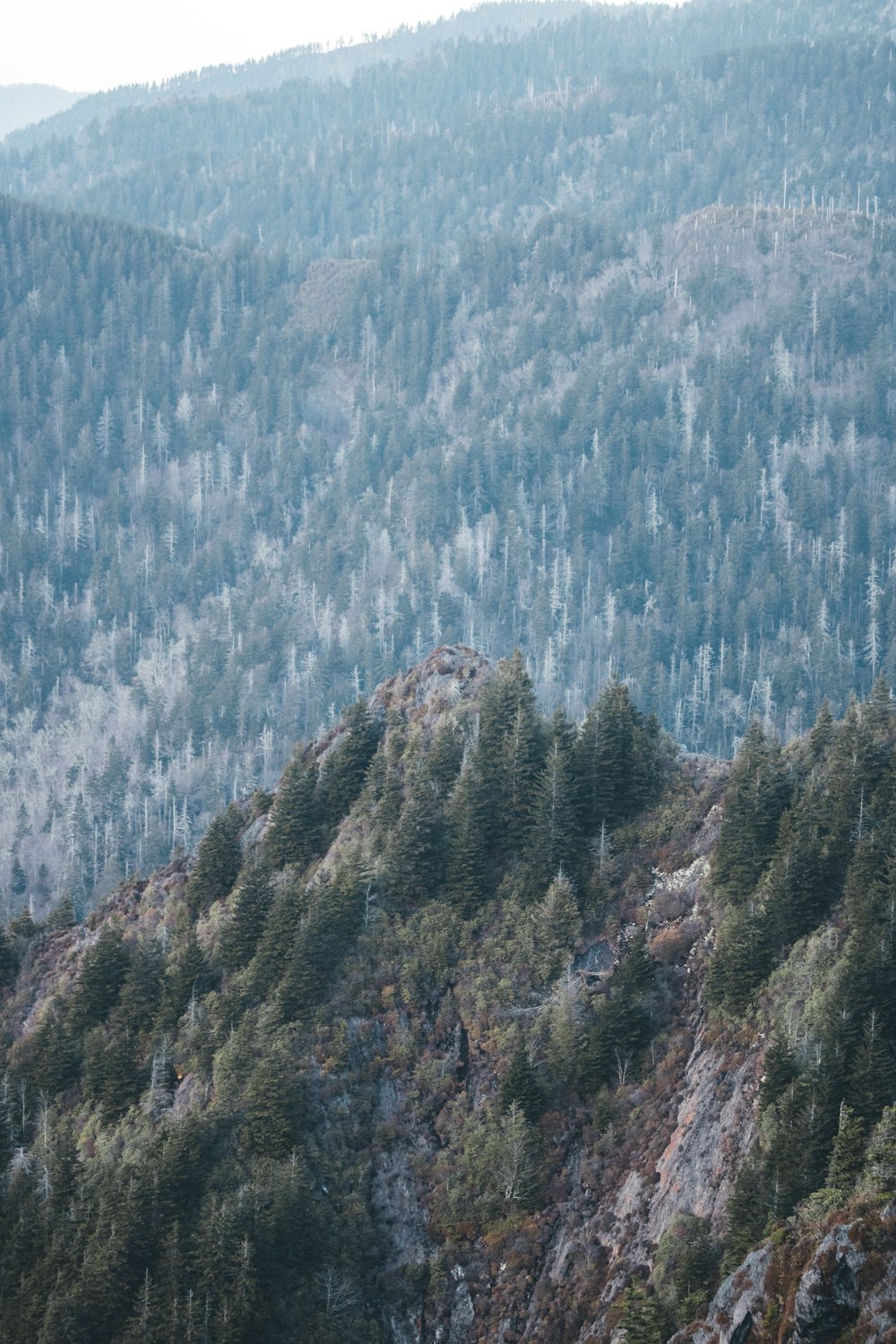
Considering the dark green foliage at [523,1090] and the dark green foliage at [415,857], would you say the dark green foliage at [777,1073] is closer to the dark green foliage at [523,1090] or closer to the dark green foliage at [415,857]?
the dark green foliage at [523,1090]

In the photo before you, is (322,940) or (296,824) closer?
(322,940)

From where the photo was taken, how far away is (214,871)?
109375mm

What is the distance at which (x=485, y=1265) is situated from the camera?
80.2 m

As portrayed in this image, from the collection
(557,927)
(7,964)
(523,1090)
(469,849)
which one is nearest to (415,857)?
(469,849)

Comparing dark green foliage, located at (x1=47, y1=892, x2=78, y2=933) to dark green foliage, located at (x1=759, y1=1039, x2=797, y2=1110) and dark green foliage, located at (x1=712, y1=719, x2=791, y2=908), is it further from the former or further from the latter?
dark green foliage, located at (x1=759, y1=1039, x2=797, y2=1110)

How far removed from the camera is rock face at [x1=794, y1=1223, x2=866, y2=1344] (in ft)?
175

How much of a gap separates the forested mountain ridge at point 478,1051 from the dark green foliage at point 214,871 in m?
0.24

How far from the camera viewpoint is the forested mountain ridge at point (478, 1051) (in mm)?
72812

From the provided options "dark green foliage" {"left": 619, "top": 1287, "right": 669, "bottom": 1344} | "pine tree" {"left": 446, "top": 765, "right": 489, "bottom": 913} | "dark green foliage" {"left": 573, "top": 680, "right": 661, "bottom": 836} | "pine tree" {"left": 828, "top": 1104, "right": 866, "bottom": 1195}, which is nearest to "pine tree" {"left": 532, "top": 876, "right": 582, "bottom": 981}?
"pine tree" {"left": 446, "top": 765, "right": 489, "bottom": 913}

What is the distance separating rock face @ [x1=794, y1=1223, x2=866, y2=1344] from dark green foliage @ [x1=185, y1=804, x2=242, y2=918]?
60.7 meters

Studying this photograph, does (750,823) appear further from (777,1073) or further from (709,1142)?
(709,1142)

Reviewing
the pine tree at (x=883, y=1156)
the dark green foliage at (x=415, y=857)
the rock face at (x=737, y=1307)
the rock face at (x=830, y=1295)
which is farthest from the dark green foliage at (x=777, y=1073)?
the dark green foliage at (x=415, y=857)

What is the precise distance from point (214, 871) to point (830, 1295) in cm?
6284

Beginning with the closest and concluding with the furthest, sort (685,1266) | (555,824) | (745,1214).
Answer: (745,1214) < (685,1266) < (555,824)
